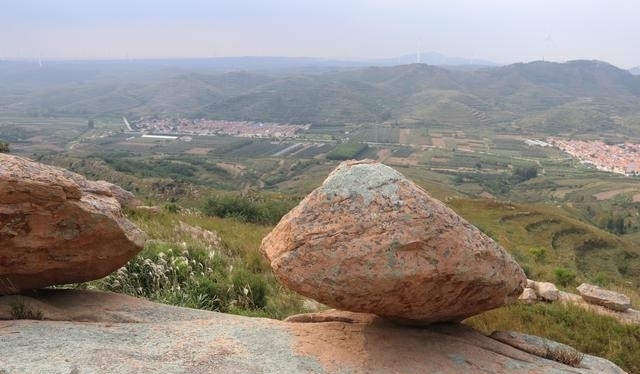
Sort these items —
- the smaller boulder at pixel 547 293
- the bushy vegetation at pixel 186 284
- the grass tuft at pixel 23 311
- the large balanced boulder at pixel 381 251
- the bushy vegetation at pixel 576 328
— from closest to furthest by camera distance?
the large balanced boulder at pixel 381 251, the grass tuft at pixel 23 311, the bushy vegetation at pixel 186 284, the bushy vegetation at pixel 576 328, the smaller boulder at pixel 547 293

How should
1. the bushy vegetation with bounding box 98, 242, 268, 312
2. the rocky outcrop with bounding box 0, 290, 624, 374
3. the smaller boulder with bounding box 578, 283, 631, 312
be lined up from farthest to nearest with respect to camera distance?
the smaller boulder with bounding box 578, 283, 631, 312, the bushy vegetation with bounding box 98, 242, 268, 312, the rocky outcrop with bounding box 0, 290, 624, 374

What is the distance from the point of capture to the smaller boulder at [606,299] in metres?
12.5

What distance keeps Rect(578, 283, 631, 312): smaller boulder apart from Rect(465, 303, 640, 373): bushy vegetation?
1.50 m

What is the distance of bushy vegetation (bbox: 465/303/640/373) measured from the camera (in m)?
9.58

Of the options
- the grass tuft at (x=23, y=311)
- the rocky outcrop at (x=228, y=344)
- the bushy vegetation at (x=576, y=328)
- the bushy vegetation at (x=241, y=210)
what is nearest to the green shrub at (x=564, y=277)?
the bushy vegetation at (x=576, y=328)

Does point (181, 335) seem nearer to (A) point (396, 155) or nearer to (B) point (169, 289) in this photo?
(B) point (169, 289)

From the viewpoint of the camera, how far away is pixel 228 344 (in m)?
6.27

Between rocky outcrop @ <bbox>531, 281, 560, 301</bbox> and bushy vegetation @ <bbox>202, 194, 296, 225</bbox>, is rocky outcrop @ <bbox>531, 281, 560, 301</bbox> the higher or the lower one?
the higher one

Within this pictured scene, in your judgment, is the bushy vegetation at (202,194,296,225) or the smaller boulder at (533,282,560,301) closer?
the smaller boulder at (533,282,560,301)

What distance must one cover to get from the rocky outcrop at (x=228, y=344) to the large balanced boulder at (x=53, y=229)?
1.34 feet

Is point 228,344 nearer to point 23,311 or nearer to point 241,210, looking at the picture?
point 23,311

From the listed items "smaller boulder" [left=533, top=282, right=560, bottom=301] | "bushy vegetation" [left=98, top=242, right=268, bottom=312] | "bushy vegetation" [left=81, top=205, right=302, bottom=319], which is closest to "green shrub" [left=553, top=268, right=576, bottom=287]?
"smaller boulder" [left=533, top=282, right=560, bottom=301]

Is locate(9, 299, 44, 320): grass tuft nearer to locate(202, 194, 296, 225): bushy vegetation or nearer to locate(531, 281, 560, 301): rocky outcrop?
locate(531, 281, 560, 301): rocky outcrop

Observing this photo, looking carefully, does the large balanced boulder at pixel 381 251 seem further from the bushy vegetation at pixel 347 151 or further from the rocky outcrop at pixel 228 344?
the bushy vegetation at pixel 347 151
